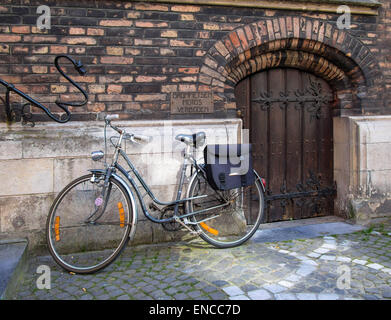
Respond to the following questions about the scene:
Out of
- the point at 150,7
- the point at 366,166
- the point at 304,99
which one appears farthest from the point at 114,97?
the point at 366,166

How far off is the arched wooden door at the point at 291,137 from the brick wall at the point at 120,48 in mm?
574

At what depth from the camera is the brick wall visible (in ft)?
11.1

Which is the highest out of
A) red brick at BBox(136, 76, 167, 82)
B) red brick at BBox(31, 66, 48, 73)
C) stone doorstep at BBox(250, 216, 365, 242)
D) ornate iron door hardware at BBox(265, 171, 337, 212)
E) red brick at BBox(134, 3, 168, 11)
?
red brick at BBox(134, 3, 168, 11)

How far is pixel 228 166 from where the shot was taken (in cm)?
345

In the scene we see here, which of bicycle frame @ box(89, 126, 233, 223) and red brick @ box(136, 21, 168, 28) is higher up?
red brick @ box(136, 21, 168, 28)

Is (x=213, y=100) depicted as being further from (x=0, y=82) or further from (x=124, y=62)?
(x=0, y=82)

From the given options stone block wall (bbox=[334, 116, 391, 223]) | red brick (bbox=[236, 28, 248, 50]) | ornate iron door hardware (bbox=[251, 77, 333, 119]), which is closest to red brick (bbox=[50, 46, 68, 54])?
red brick (bbox=[236, 28, 248, 50])

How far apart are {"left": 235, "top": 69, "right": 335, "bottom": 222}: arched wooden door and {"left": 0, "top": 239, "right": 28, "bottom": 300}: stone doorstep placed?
270 cm

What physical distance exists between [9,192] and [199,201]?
5.93 feet

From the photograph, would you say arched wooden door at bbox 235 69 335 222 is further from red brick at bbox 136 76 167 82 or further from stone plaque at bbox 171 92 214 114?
red brick at bbox 136 76 167 82

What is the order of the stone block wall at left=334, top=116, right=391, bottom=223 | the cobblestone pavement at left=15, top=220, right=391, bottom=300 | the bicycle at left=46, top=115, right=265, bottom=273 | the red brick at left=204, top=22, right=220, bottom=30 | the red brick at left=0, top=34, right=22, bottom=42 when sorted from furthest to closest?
the stone block wall at left=334, top=116, right=391, bottom=223, the red brick at left=204, top=22, right=220, bottom=30, the red brick at left=0, top=34, right=22, bottom=42, the bicycle at left=46, top=115, right=265, bottom=273, the cobblestone pavement at left=15, top=220, right=391, bottom=300

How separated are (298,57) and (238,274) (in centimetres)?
276

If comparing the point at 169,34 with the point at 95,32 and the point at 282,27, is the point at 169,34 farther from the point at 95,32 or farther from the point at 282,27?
the point at 282,27

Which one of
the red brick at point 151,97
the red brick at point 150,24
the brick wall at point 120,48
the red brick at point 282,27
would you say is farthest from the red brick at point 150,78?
the red brick at point 282,27
